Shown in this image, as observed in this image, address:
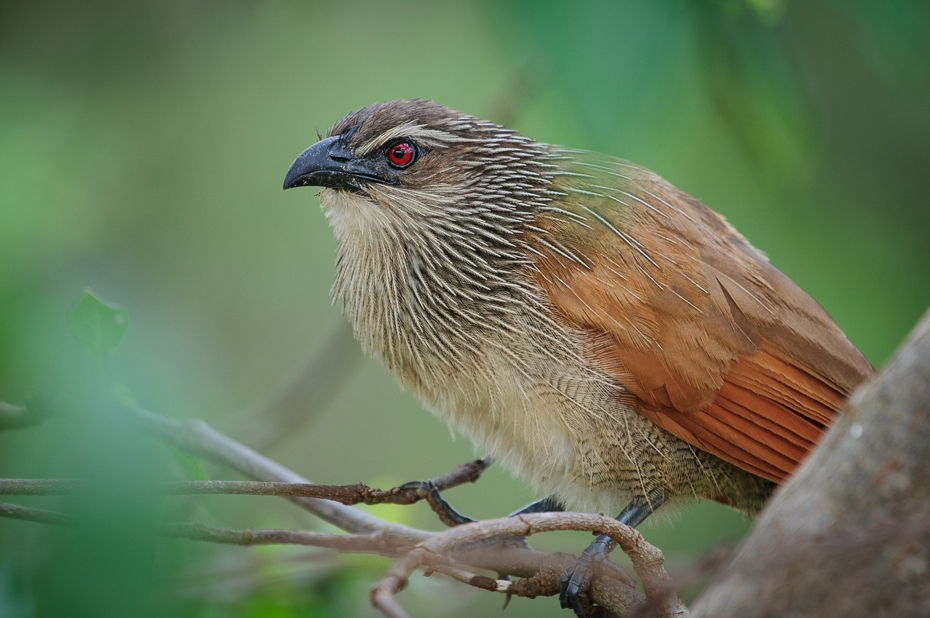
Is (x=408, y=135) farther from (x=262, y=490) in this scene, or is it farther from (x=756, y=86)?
(x=756, y=86)

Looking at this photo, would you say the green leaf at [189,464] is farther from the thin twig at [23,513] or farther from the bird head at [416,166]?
the bird head at [416,166]

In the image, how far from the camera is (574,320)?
2338 millimetres

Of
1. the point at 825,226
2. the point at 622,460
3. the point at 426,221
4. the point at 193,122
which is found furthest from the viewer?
the point at 193,122

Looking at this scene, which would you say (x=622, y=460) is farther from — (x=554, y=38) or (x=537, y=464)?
(x=554, y=38)

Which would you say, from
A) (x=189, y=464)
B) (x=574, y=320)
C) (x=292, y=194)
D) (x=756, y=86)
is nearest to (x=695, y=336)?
(x=574, y=320)

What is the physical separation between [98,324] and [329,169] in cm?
98

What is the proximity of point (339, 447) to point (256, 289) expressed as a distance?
4.10ft

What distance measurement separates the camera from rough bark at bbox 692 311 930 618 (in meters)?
0.95

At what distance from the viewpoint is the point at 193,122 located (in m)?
4.10

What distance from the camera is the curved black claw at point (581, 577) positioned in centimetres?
214

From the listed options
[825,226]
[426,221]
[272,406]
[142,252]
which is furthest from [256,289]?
[825,226]

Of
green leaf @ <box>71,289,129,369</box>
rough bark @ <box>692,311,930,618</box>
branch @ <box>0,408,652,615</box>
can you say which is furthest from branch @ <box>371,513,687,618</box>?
green leaf @ <box>71,289,129,369</box>

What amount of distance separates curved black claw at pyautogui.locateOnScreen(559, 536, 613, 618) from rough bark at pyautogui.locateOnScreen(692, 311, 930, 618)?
3.77 feet

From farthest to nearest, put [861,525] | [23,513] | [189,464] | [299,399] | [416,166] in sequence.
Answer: [299,399], [416,166], [189,464], [23,513], [861,525]
